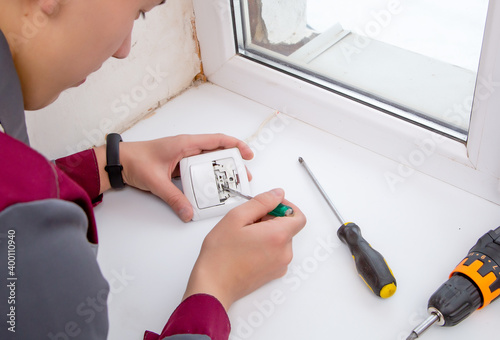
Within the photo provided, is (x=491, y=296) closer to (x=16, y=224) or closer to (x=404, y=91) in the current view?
(x=404, y=91)

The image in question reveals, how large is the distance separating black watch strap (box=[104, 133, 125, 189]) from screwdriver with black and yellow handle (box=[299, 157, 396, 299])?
14.9 inches

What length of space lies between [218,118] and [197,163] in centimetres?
19

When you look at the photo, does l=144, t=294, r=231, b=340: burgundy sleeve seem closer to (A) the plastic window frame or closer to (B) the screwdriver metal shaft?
(B) the screwdriver metal shaft

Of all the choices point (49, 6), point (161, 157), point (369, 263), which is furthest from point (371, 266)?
point (49, 6)

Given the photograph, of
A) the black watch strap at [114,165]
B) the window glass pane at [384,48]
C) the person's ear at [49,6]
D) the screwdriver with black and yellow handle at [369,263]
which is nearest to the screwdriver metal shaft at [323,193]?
the screwdriver with black and yellow handle at [369,263]

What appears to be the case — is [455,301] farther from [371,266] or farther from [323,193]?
[323,193]

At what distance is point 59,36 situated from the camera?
557mm

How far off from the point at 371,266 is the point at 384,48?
0.42m

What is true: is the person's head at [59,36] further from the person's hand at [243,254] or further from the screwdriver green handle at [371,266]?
the screwdriver green handle at [371,266]

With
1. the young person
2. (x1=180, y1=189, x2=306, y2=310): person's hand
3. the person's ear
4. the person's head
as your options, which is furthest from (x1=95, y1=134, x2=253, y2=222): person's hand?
the person's ear

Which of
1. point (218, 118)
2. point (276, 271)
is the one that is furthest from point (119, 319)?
point (218, 118)

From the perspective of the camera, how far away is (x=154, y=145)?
33.7 inches

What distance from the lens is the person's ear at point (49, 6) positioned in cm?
52

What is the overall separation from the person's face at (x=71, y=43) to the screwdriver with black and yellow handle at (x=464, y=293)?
1.65 feet
